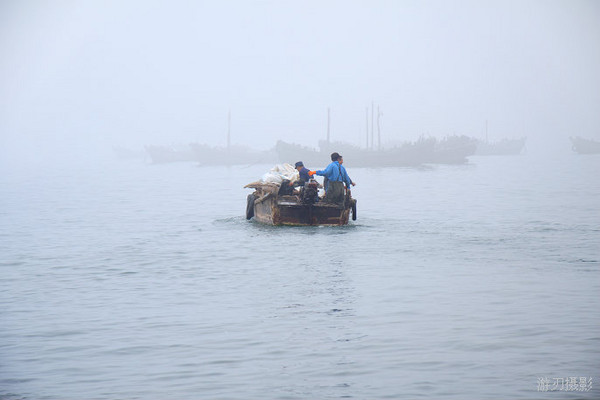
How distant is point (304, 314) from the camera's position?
12258mm

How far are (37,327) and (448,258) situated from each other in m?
9.75

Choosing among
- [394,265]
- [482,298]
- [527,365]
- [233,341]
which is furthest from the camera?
[394,265]

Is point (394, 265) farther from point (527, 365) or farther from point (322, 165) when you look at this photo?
point (322, 165)

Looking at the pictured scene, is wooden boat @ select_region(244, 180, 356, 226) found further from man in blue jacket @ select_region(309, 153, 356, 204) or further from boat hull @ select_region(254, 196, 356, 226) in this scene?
man in blue jacket @ select_region(309, 153, 356, 204)

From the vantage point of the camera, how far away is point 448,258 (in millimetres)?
18281

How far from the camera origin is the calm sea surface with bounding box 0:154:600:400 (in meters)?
8.91

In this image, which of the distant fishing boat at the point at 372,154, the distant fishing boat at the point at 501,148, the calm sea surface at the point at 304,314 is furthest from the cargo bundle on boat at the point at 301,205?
the distant fishing boat at the point at 501,148

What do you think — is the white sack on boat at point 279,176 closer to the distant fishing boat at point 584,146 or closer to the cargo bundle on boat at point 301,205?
the cargo bundle on boat at point 301,205

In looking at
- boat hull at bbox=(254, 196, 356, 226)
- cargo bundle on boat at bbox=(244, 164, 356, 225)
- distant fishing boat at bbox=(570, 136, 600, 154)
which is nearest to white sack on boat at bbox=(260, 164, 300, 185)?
cargo bundle on boat at bbox=(244, 164, 356, 225)

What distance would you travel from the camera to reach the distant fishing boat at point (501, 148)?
7028 inches

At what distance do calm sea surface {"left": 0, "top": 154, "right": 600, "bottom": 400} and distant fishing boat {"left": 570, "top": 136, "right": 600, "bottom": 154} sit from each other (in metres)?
135

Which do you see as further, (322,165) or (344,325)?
(322,165)

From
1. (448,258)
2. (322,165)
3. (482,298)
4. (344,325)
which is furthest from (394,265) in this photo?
(322,165)

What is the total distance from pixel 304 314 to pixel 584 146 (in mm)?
151349
